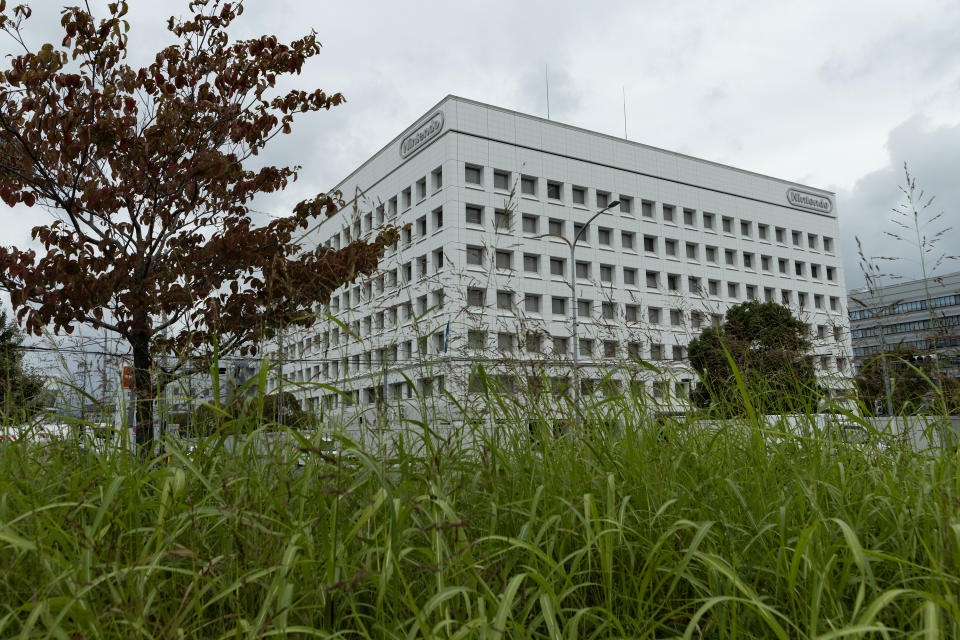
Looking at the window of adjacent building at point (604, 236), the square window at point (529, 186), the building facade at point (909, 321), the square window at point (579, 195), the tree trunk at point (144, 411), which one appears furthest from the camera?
the window of adjacent building at point (604, 236)

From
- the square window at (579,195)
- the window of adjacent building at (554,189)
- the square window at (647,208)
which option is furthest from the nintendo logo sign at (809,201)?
the window of adjacent building at (554,189)

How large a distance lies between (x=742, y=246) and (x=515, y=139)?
23.4 metres

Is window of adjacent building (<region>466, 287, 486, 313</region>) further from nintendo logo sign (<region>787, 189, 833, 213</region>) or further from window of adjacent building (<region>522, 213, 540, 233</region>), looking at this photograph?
nintendo logo sign (<region>787, 189, 833, 213</region>)

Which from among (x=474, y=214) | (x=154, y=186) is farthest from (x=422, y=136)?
(x=154, y=186)

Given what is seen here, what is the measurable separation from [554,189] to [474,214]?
27.1ft

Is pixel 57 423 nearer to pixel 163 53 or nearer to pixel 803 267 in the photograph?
pixel 163 53

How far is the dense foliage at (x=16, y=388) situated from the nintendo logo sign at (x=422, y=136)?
1771 inches

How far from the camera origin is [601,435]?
296 cm

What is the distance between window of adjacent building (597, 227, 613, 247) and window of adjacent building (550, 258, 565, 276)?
16.9 feet

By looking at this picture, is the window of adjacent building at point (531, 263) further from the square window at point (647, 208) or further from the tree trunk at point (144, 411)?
the tree trunk at point (144, 411)

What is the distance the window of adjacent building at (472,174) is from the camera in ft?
152

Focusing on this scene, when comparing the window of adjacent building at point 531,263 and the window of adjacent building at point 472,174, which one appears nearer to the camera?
the window of adjacent building at point 472,174

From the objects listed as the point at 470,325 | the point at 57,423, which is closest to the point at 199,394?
the point at 57,423

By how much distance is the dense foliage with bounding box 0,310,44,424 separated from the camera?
3031 millimetres
